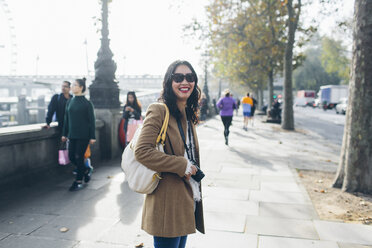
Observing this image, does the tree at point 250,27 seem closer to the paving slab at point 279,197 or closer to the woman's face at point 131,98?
the woman's face at point 131,98

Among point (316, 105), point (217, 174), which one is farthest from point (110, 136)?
point (316, 105)

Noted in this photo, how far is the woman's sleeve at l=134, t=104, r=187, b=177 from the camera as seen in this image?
1860mm

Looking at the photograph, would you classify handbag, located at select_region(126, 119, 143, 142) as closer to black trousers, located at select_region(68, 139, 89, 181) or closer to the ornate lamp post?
the ornate lamp post

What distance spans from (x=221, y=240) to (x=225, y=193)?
1.78 metres

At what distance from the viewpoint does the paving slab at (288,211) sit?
4113 mm

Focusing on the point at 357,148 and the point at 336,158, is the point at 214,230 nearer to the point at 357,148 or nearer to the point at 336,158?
the point at 357,148

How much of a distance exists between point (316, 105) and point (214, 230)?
58414mm

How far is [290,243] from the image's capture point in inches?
130

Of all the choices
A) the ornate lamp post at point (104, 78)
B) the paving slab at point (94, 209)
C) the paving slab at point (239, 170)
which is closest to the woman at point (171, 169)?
the paving slab at point (94, 209)

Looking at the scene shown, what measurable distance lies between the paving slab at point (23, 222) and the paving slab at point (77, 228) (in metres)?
0.11

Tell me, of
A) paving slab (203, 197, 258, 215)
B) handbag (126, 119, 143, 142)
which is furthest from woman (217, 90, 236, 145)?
paving slab (203, 197, 258, 215)

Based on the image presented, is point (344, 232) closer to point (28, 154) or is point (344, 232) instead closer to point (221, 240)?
point (221, 240)

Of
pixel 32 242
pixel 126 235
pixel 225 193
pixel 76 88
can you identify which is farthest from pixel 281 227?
pixel 76 88

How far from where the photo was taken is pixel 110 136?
7.51m
